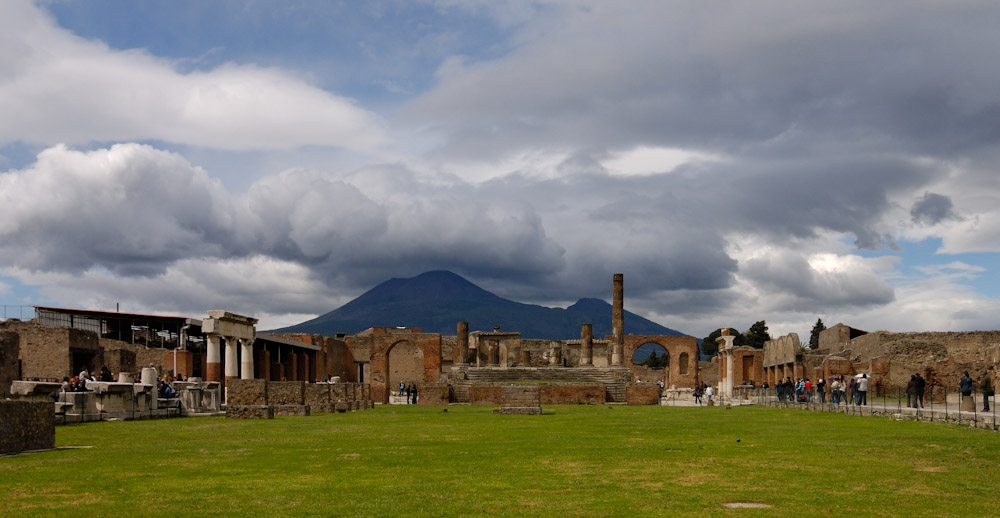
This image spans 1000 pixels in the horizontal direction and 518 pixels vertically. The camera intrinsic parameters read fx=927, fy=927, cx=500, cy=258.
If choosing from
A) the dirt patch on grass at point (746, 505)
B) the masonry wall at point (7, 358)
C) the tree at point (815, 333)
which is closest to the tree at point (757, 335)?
the tree at point (815, 333)

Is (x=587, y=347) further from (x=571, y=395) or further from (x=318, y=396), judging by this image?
(x=318, y=396)

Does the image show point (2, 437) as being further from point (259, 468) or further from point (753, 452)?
point (753, 452)

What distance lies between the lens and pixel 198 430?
21953 mm

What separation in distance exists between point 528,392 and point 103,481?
2204cm

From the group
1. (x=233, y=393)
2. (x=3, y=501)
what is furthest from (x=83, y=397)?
(x=3, y=501)

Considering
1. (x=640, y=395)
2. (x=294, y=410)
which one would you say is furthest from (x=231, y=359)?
(x=640, y=395)

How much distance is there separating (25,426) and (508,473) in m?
8.09

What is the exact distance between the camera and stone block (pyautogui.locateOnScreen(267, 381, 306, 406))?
3259 cm

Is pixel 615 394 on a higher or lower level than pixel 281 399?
lower

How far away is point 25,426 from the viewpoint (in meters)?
14.9

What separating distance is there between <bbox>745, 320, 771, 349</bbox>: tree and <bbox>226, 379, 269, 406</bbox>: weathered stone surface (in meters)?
95.4

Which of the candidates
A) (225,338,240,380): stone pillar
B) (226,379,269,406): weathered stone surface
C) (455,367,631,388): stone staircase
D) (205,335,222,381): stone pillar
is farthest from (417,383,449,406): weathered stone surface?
(226,379,269,406): weathered stone surface

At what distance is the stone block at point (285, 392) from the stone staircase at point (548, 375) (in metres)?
25.9

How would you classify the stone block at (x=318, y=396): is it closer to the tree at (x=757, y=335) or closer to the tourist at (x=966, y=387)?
the tourist at (x=966, y=387)
